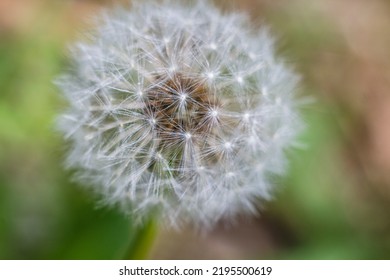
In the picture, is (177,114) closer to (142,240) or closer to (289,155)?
(142,240)

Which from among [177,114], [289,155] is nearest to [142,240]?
[177,114]

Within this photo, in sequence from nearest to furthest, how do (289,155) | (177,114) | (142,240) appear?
(177,114) < (142,240) < (289,155)

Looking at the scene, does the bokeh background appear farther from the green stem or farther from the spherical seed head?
the spherical seed head

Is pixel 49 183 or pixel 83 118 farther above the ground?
pixel 49 183

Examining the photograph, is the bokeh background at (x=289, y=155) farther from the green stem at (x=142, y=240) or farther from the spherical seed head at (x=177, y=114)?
the spherical seed head at (x=177, y=114)

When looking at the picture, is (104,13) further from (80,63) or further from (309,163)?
(309,163)

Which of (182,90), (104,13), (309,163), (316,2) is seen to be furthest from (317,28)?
(182,90)

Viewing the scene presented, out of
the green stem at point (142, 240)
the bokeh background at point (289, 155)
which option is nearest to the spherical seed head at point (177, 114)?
the green stem at point (142, 240)
